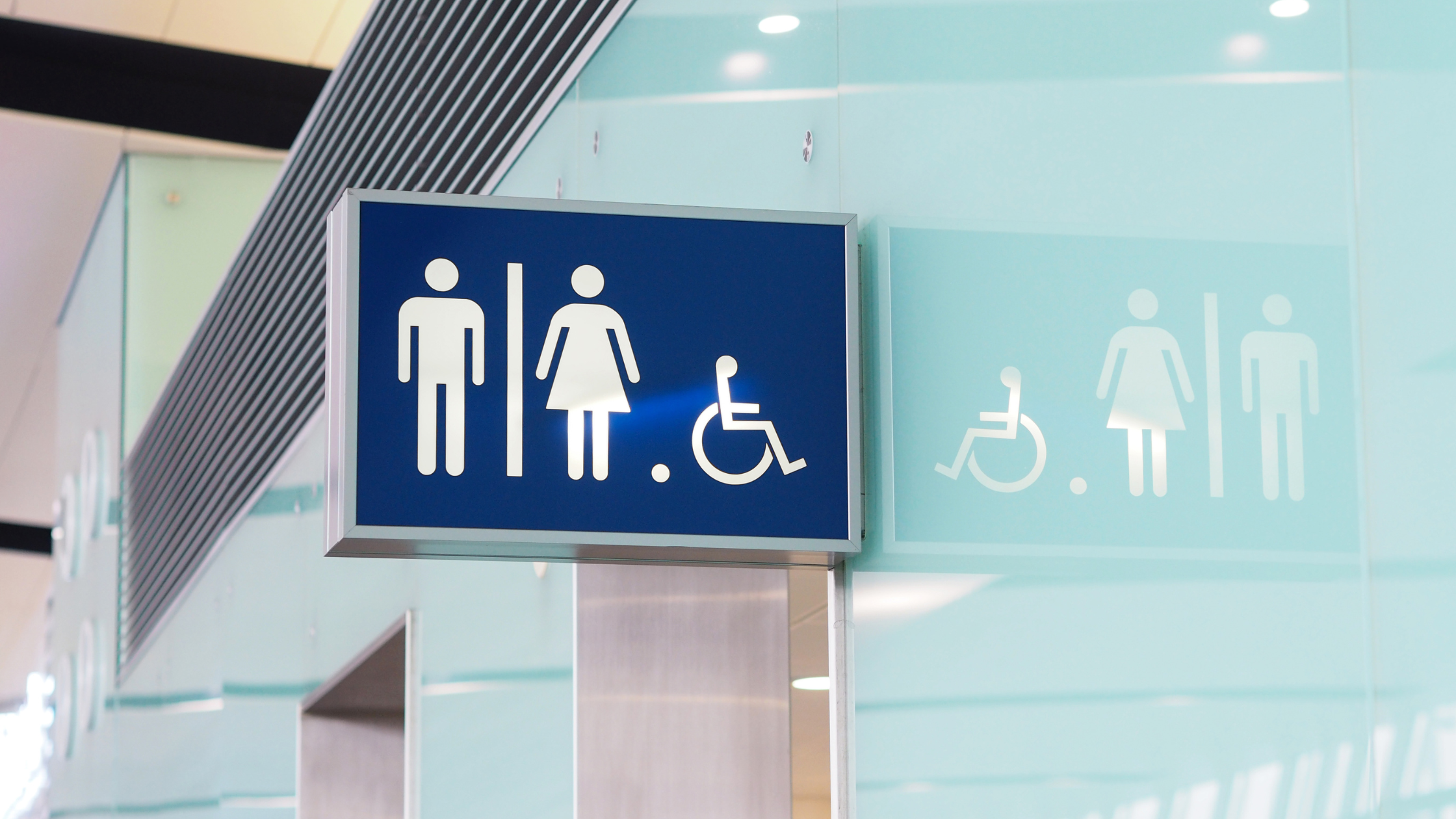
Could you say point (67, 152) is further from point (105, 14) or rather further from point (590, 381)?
point (590, 381)

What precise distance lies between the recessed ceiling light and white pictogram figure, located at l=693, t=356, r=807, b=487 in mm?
664

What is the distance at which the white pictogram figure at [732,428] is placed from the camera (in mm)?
2346

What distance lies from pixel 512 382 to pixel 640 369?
6.9 inches

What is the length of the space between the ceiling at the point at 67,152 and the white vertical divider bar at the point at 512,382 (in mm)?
6227

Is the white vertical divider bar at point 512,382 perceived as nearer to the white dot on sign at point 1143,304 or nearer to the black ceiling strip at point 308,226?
the white dot on sign at point 1143,304

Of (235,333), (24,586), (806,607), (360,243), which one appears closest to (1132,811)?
(360,243)

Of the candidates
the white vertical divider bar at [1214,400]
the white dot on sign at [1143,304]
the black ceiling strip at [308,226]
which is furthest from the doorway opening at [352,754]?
the white vertical divider bar at [1214,400]

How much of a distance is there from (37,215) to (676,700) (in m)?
8.38

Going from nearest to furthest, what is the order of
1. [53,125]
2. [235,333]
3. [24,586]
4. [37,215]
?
[235,333] → [53,125] → [37,215] → [24,586]

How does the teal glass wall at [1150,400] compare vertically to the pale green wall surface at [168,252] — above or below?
below

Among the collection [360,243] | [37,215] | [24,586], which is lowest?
[24,586]

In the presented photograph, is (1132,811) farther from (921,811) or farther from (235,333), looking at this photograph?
(235,333)

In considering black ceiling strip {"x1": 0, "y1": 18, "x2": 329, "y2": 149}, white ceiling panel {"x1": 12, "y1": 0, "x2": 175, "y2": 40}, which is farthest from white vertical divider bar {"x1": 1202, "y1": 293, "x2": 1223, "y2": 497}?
black ceiling strip {"x1": 0, "y1": 18, "x2": 329, "y2": 149}

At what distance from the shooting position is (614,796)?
132 inches
